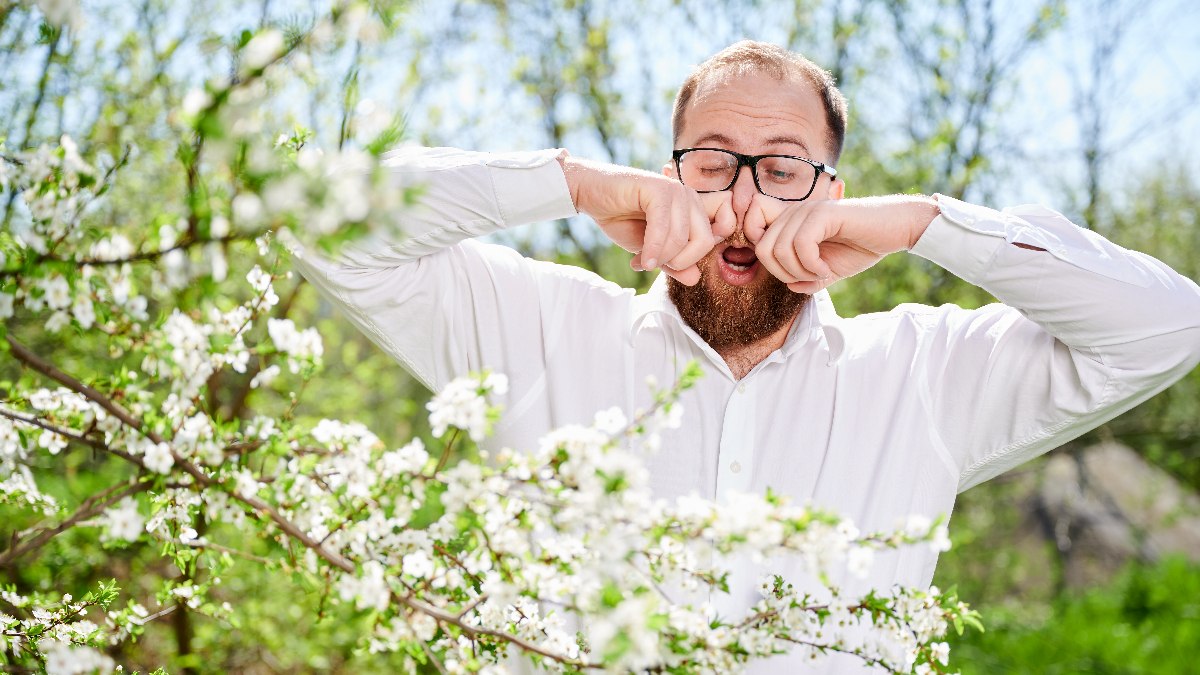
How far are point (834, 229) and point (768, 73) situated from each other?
2.17ft

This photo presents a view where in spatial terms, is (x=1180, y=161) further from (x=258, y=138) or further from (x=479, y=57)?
(x=258, y=138)

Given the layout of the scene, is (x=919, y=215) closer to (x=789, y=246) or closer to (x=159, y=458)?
(x=789, y=246)

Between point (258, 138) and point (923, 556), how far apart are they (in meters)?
1.97

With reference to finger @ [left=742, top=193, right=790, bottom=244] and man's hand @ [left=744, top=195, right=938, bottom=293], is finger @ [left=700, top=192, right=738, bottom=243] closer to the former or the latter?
finger @ [left=742, top=193, right=790, bottom=244]

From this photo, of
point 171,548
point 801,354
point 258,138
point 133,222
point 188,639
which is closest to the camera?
point 258,138

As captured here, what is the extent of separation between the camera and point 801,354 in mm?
2568

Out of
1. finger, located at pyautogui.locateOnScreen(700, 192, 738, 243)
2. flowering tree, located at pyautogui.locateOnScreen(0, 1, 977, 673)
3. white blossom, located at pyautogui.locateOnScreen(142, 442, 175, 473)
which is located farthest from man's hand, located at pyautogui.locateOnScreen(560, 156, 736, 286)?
white blossom, located at pyautogui.locateOnScreen(142, 442, 175, 473)

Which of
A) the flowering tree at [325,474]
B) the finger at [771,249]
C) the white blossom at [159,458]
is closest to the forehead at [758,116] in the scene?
the finger at [771,249]

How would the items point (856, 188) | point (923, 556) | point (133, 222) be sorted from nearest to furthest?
point (923, 556) → point (133, 222) → point (856, 188)

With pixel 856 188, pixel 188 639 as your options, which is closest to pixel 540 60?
pixel 856 188

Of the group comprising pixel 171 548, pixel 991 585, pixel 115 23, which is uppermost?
pixel 115 23

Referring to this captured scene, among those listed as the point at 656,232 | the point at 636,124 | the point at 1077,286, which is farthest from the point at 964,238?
the point at 636,124

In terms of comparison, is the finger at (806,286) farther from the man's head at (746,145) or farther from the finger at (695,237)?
the finger at (695,237)

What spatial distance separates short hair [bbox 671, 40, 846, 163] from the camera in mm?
2645
